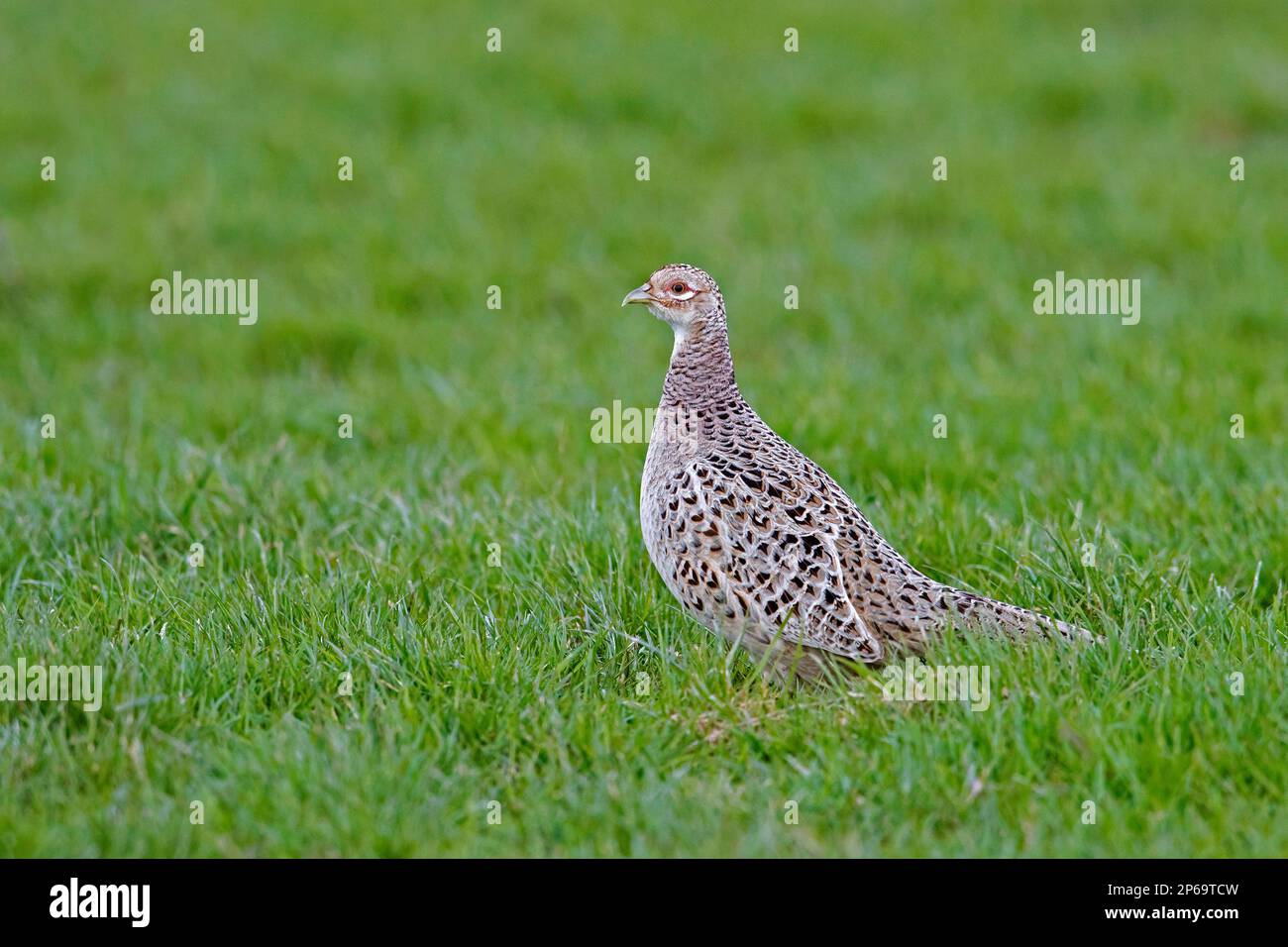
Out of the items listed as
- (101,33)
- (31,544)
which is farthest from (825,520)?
(101,33)

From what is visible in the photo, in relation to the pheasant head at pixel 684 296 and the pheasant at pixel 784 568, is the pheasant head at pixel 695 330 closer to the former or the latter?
the pheasant head at pixel 684 296

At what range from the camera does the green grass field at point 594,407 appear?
420 cm

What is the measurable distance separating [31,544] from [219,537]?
27.9 inches

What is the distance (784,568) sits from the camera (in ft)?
15.8

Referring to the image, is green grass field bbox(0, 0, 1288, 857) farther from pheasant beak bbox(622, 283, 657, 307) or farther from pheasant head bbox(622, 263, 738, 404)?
pheasant beak bbox(622, 283, 657, 307)

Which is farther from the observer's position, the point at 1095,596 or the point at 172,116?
the point at 172,116

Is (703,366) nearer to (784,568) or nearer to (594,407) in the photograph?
(784,568)

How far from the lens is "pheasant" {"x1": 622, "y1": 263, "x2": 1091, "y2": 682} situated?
474cm

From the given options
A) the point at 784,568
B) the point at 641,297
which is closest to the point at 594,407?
the point at 641,297

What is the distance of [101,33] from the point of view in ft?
42.0

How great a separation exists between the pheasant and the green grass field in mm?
168

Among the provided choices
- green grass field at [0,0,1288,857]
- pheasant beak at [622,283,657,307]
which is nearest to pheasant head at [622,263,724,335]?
pheasant beak at [622,283,657,307]

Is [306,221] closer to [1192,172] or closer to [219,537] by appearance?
[219,537]
